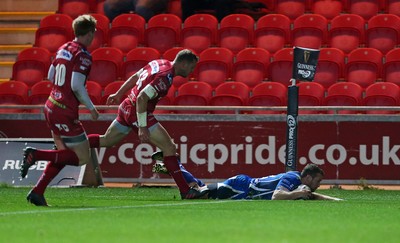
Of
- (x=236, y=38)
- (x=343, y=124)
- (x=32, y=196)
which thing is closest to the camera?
(x=32, y=196)

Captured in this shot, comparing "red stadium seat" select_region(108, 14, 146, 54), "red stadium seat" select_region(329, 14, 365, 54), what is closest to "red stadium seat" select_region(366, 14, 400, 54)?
"red stadium seat" select_region(329, 14, 365, 54)

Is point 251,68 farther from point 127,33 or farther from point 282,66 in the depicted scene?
point 127,33

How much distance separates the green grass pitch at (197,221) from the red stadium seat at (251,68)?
7.29m

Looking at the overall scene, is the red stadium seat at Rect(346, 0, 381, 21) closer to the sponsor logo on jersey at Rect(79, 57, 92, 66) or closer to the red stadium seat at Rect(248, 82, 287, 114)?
the red stadium seat at Rect(248, 82, 287, 114)

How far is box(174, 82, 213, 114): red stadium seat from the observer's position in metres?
19.1

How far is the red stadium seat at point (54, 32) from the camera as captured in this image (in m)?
21.8

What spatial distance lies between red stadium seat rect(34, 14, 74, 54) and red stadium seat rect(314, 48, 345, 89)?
5.14m

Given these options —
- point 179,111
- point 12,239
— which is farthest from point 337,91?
point 12,239

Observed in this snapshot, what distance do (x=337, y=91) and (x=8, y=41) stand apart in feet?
25.1

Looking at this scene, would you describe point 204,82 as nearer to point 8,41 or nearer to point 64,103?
point 8,41

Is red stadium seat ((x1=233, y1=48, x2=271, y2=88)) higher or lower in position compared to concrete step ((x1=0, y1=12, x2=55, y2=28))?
lower

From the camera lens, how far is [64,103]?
11.3m

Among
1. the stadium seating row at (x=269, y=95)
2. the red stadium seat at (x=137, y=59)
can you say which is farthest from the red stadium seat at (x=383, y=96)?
the red stadium seat at (x=137, y=59)

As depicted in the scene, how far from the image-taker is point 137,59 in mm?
20234
